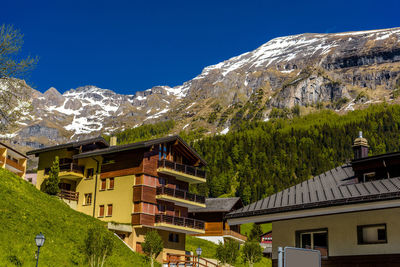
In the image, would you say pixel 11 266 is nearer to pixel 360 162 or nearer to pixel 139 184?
pixel 360 162

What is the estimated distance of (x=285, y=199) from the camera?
16.9 metres

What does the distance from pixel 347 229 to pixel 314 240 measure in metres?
1.38

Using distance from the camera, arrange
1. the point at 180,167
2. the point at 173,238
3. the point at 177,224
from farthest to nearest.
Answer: the point at 180,167
the point at 173,238
the point at 177,224

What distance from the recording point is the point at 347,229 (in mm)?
16203

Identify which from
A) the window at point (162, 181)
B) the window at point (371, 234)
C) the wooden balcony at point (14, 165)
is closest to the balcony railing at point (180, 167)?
the window at point (162, 181)

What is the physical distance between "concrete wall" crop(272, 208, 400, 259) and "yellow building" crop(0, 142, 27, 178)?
57132mm

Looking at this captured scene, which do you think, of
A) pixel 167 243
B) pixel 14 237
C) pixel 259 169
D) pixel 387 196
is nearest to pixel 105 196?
pixel 167 243

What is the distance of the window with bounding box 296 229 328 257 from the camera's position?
16570 millimetres

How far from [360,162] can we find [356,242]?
322 centimetres

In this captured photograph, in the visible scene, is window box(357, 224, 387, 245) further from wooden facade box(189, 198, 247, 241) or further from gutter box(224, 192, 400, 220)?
wooden facade box(189, 198, 247, 241)

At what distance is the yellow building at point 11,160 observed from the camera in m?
68.4

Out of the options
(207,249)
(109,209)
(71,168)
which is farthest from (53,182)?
(207,249)

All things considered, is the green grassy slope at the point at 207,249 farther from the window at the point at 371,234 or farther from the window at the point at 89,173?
the window at the point at 371,234

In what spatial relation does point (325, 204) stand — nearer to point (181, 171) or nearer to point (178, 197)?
point (178, 197)
